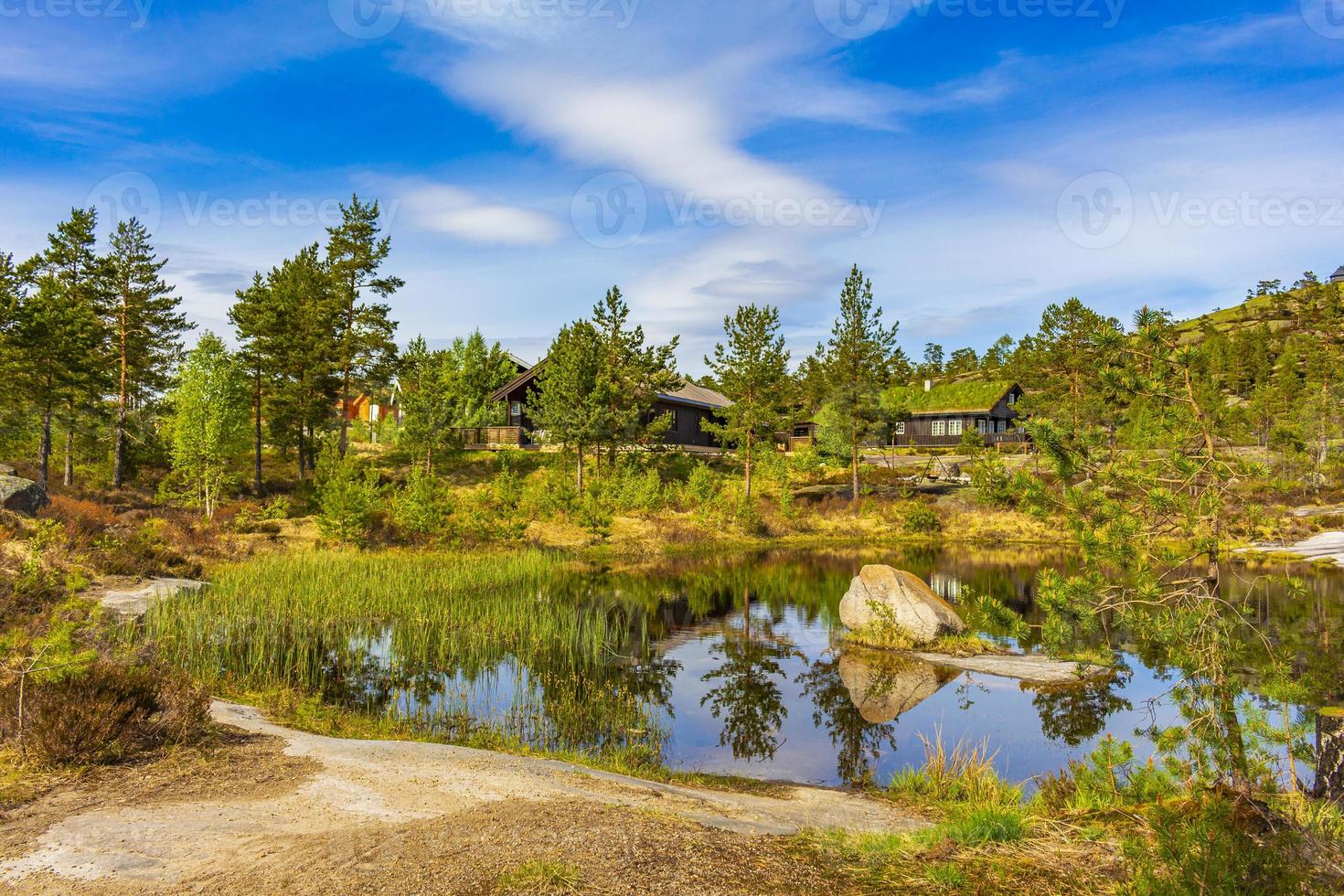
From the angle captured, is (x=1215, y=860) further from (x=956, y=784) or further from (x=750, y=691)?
(x=750, y=691)

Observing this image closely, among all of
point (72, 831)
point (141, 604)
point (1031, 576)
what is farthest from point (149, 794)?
point (1031, 576)

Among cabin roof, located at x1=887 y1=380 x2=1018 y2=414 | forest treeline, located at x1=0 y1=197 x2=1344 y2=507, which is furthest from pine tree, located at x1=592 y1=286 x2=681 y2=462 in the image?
cabin roof, located at x1=887 y1=380 x2=1018 y2=414

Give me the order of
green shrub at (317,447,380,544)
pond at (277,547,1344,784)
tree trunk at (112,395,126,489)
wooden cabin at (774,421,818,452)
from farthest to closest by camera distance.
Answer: wooden cabin at (774,421,818,452) → tree trunk at (112,395,126,489) → green shrub at (317,447,380,544) → pond at (277,547,1344,784)

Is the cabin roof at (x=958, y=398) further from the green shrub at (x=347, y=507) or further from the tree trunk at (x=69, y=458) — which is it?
the tree trunk at (x=69, y=458)

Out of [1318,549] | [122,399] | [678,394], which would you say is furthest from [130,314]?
[1318,549]

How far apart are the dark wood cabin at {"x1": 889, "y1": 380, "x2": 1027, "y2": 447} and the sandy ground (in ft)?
223

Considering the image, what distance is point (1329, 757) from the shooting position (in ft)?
24.3

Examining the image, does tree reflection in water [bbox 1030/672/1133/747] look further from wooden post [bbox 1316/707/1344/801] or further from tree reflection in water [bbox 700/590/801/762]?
wooden post [bbox 1316/707/1344/801]

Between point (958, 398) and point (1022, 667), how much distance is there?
62.8 meters

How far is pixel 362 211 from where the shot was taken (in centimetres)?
4766

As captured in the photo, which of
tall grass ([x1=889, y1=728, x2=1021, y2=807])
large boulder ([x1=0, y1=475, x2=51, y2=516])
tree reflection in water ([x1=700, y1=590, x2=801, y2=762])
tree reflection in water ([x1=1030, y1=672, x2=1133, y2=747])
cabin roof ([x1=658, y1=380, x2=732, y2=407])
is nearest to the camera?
tall grass ([x1=889, y1=728, x2=1021, y2=807])

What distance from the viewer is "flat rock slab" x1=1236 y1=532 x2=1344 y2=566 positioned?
31328 millimetres

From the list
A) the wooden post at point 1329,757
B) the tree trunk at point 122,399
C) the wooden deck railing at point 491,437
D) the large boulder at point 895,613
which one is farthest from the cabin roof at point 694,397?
the wooden post at point 1329,757

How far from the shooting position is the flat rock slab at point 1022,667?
1602cm
